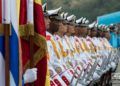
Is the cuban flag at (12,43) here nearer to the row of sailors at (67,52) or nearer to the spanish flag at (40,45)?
the spanish flag at (40,45)

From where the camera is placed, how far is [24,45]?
9.35 ft

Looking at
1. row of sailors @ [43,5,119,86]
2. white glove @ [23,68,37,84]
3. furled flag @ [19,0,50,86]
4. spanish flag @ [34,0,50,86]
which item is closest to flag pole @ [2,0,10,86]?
white glove @ [23,68,37,84]

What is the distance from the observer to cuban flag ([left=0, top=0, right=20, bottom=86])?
92.0 inches

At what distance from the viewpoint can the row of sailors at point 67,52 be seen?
17.5 ft

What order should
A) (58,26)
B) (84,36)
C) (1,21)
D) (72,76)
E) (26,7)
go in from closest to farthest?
(1,21)
(26,7)
(72,76)
(58,26)
(84,36)

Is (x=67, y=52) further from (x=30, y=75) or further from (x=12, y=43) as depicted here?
(x=12, y=43)

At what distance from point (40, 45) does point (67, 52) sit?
358cm

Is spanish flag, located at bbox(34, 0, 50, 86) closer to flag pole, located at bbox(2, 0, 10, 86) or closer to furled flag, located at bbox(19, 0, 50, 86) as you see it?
furled flag, located at bbox(19, 0, 50, 86)

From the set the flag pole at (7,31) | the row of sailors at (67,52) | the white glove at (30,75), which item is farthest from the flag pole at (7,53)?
the row of sailors at (67,52)

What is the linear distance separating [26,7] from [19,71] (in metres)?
0.47

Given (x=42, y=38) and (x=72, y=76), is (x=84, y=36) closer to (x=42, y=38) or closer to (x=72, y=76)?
(x=72, y=76)

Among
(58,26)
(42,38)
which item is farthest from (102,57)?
(42,38)

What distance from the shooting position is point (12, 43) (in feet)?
7.77

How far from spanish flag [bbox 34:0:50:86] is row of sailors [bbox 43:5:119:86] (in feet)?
6.23
